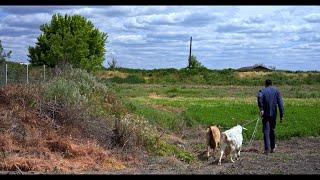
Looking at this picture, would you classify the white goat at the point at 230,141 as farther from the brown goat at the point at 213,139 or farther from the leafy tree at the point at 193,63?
the leafy tree at the point at 193,63

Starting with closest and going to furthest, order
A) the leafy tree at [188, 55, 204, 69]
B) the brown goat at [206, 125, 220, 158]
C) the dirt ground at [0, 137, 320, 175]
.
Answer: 1. the dirt ground at [0, 137, 320, 175]
2. the brown goat at [206, 125, 220, 158]
3. the leafy tree at [188, 55, 204, 69]

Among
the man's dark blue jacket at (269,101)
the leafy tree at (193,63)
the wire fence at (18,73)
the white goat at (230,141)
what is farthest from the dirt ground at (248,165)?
the leafy tree at (193,63)

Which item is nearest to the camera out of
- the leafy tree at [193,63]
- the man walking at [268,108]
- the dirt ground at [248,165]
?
the dirt ground at [248,165]

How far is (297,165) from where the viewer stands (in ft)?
37.6

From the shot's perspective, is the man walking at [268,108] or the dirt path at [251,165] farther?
the man walking at [268,108]

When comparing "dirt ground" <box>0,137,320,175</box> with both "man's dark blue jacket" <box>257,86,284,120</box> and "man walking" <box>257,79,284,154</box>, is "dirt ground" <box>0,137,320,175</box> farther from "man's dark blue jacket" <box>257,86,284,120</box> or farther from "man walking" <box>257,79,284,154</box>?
"man's dark blue jacket" <box>257,86,284,120</box>

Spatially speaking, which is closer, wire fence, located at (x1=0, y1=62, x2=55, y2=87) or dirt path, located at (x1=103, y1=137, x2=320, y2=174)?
dirt path, located at (x1=103, y1=137, x2=320, y2=174)

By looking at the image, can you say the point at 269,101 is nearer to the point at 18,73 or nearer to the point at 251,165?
the point at 251,165

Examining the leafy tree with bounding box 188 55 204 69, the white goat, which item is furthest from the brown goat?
the leafy tree with bounding box 188 55 204 69

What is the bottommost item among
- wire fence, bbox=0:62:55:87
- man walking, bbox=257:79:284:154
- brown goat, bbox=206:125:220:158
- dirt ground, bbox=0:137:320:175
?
dirt ground, bbox=0:137:320:175

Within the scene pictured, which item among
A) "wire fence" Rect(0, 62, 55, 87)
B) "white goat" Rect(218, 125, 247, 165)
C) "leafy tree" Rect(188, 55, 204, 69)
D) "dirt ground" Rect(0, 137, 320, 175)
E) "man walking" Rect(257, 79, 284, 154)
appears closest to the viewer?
"dirt ground" Rect(0, 137, 320, 175)

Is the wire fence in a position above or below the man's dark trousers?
above

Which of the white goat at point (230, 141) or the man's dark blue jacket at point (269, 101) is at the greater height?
the man's dark blue jacket at point (269, 101)

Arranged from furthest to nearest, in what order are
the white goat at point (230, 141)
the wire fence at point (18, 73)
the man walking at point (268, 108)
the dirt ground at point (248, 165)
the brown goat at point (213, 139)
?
the wire fence at point (18, 73)
the man walking at point (268, 108)
the brown goat at point (213, 139)
the white goat at point (230, 141)
the dirt ground at point (248, 165)
